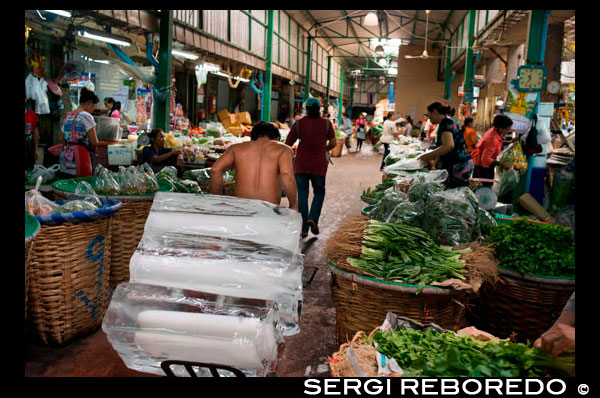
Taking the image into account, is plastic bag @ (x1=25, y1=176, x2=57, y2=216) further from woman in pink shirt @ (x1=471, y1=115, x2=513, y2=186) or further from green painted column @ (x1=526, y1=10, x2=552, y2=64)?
green painted column @ (x1=526, y1=10, x2=552, y2=64)

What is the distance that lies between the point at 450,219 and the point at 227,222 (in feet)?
6.01

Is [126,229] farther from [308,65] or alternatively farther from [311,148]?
[308,65]

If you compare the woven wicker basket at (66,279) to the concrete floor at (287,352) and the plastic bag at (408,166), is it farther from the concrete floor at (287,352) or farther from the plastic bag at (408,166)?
the plastic bag at (408,166)

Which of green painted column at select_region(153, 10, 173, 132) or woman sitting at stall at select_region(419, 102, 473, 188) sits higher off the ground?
green painted column at select_region(153, 10, 173, 132)

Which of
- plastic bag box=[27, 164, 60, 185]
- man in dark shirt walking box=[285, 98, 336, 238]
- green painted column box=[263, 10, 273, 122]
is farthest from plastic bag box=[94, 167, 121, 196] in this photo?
green painted column box=[263, 10, 273, 122]

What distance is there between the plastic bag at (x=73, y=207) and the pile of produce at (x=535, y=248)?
9.42ft

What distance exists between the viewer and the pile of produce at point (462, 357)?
1956 millimetres

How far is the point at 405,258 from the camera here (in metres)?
3.04

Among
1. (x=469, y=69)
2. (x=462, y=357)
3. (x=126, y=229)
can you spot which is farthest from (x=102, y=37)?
(x=469, y=69)

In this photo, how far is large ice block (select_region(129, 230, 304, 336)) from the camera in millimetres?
2365

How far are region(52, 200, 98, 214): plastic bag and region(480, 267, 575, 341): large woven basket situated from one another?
112 inches

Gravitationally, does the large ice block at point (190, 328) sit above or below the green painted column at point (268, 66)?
below

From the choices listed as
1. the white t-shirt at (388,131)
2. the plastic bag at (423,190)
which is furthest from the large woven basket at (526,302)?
the white t-shirt at (388,131)
